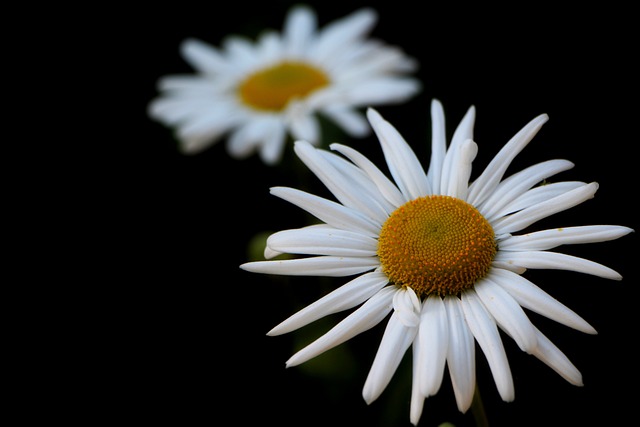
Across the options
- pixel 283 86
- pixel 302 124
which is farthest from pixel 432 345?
pixel 283 86

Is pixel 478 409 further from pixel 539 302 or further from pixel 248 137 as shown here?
pixel 248 137

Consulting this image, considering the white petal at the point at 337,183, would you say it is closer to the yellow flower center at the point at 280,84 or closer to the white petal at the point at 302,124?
the white petal at the point at 302,124

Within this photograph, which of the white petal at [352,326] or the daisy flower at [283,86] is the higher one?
the daisy flower at [283,86]

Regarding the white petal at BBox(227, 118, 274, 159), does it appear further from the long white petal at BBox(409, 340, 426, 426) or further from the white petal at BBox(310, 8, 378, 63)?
the long white petal at BBox(409, 340, 426, 426)

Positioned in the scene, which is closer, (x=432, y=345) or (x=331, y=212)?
(x=432, y=345)

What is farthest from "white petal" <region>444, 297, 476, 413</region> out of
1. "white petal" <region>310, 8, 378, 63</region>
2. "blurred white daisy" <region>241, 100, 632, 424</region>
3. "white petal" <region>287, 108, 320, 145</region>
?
"white petal" <region>310, 8, 378, 63</region>

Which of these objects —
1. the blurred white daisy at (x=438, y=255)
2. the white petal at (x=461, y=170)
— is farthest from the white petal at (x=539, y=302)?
the white petal at (x=461, y=170)

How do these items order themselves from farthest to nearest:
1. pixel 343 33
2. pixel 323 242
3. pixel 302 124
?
pixel 343 33
pixel 302 124
pixel 323 242
